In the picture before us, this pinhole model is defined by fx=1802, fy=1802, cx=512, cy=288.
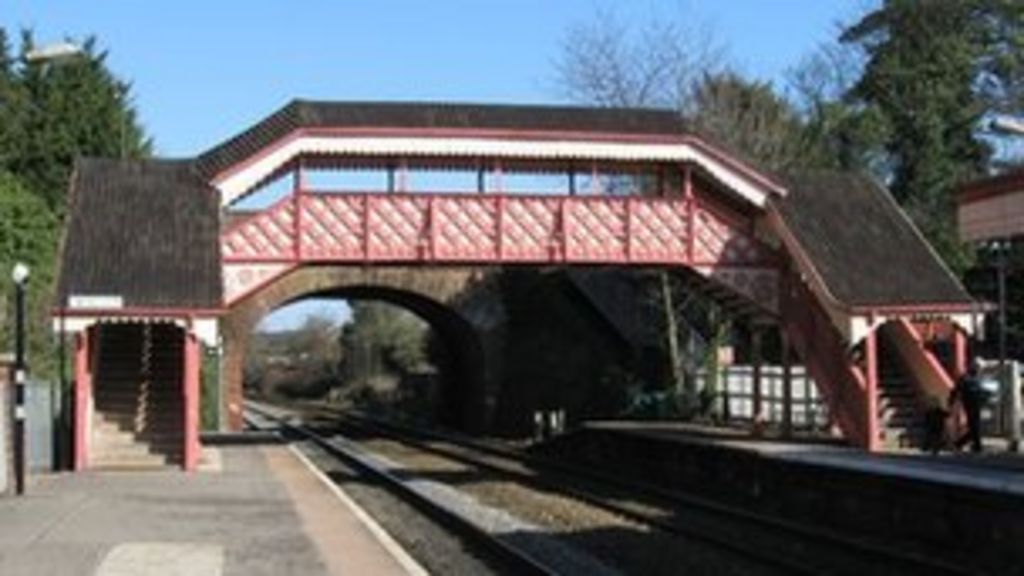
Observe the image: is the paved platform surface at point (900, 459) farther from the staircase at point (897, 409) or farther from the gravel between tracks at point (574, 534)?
the gravel between tracks at point (574, 534)

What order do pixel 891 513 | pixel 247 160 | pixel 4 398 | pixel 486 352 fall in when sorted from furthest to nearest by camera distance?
1. pixel 486 352
2. pixel 247 160
3. pixel 4 398
4. pixel 891 513

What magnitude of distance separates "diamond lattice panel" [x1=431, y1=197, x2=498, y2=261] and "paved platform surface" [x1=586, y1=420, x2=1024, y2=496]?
494 cm

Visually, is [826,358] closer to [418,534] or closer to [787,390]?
[787,390]

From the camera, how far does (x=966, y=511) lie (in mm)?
18922

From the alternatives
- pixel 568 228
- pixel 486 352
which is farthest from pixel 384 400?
pixel 568 228

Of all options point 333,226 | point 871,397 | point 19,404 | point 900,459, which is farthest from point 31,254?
point 900,459

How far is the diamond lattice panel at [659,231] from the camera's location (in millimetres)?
39406

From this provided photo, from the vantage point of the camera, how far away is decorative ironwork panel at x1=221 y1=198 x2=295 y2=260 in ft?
121

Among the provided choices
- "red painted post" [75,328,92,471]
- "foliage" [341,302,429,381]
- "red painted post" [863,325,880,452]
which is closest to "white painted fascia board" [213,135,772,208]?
"red painted post" [863,325,880,452]

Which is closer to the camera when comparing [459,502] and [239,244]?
[459,502]

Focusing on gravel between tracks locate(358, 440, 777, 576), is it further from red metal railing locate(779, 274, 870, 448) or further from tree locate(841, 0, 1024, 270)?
tree locate(841, 0, 1024, 270)

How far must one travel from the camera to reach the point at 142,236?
113 ft

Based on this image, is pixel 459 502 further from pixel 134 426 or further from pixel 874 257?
pixel 874 257

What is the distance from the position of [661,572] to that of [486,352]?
41554mm
